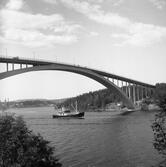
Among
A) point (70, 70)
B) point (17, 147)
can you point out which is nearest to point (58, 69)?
point (70, 70)

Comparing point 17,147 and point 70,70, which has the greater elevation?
point 70,70

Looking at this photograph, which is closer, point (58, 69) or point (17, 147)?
point (17, 147)

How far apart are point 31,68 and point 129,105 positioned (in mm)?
46353

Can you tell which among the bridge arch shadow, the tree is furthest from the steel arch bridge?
the tree

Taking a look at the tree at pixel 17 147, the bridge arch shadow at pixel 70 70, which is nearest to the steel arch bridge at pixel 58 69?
the bridge arch shadow at pixel 70 70

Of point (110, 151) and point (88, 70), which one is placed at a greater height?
point (88, 70)

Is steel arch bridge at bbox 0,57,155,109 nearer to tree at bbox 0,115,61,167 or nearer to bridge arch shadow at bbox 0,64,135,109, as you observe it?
bridge arch shadow at bbox 0,64,135,109

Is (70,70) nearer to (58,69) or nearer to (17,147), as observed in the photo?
(58,69)

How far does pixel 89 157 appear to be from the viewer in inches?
939

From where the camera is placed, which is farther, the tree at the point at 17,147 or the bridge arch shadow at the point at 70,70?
the bridge arch shadow at the point at 70,70

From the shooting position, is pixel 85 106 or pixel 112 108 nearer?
pixel 112 108

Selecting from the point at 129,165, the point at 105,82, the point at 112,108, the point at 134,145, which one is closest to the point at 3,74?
the point at 134,145

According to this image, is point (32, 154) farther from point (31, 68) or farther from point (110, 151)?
point (31, 68)

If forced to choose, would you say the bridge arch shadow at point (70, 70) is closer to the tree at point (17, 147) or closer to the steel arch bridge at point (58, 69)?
the steel arch bridge at point (58, 69)
